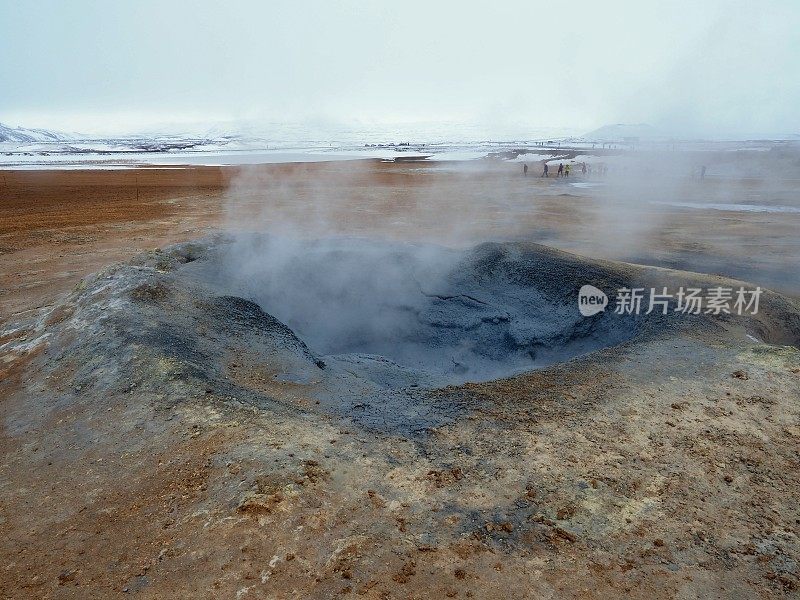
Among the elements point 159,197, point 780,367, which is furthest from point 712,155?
point 780,367

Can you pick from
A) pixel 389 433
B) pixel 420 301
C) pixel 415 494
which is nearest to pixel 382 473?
pixel 415 494

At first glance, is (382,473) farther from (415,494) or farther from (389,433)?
(389,433)

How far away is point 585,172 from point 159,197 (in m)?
21.5

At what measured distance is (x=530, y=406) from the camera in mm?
4090

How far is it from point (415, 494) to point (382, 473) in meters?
0.27

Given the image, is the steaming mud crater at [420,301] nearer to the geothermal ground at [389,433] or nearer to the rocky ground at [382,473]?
the geothermal ground at [389,433]

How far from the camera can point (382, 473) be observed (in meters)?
3.25

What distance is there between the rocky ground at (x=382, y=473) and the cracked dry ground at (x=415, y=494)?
0.01m

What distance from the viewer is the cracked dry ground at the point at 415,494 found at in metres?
2.56

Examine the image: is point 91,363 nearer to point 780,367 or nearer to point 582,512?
point 582,512

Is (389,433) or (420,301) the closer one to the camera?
(389,433)

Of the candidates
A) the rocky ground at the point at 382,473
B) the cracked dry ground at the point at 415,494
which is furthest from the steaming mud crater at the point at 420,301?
the cracked dry ground at the point at 415,494

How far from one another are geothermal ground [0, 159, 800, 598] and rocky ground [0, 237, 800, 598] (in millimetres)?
16

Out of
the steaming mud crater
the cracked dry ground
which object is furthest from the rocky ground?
the steaming mud crater
